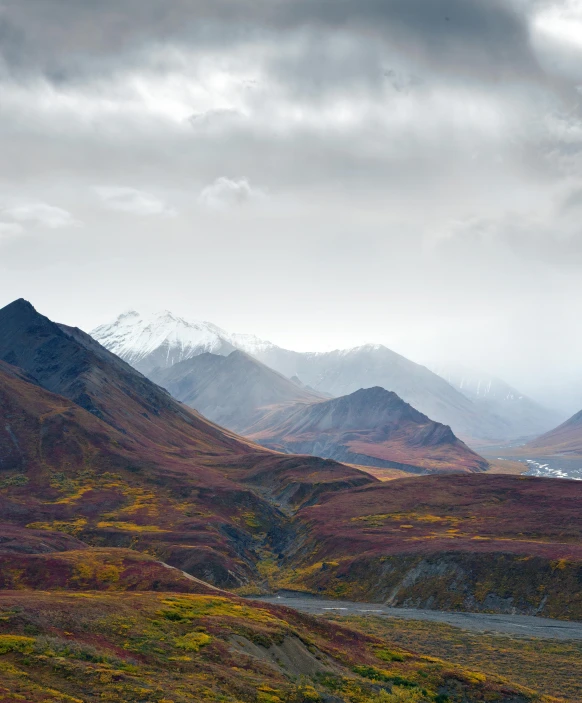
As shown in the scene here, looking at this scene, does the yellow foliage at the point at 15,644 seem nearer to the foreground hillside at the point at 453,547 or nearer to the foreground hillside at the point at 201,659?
the foreground hillside at the point at 201,659

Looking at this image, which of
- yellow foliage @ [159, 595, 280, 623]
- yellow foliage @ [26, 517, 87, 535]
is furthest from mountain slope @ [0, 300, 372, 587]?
yellow foliage @ [159, 595, 280, 623]

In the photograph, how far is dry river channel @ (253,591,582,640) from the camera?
88125 mm

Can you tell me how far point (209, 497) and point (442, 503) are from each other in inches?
2537

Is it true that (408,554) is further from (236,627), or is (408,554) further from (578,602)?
(236,627)

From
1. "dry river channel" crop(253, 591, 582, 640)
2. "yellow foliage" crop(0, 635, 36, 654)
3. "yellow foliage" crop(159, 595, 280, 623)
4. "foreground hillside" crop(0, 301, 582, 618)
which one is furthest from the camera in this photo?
"foreground hillside" crop(0, 301, 582, 618)

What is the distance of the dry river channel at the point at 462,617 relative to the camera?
88.1m

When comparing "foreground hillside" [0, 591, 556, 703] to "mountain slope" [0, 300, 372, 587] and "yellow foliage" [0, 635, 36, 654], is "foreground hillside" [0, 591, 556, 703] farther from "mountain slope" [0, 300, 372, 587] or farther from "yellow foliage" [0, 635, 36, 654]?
"mountain slope" [0, 300, 372, 587]

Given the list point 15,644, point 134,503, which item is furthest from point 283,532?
point 15,644

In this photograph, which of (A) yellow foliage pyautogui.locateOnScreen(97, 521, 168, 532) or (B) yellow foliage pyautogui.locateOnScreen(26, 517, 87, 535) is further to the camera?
(A) yellow foliage pyautogui.locateOnScreen(97, 521, 168, 532)

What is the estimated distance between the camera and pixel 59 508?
505 feet

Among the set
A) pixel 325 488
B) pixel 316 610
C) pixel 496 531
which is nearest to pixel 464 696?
pixel 316 610

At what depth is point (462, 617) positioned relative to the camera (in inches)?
3875

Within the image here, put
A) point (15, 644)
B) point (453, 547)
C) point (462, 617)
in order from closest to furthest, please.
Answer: point (15, 644), point (462, 617), point (453, 547)

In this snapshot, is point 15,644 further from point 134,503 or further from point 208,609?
point 134,503
